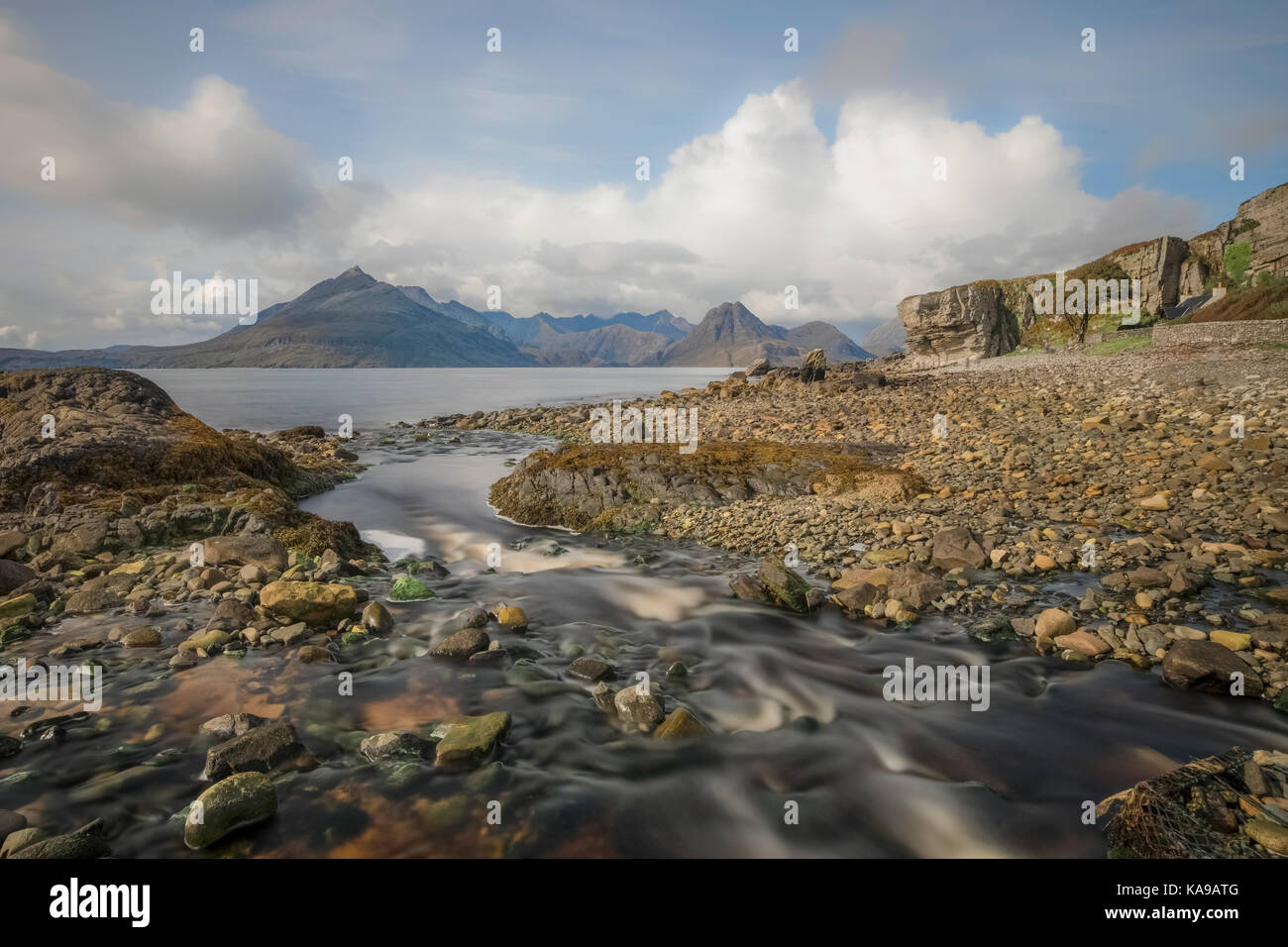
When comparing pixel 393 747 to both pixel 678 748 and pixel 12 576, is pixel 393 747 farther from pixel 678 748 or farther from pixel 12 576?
pixel 12 576

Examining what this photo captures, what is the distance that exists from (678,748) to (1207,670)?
284 inches

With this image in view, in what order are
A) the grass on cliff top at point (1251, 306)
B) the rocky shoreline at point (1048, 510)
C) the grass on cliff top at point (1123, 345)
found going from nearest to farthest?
the rocky shoreline at point (1048, 510) < the grass on cliff top at point (1251, 306) < the grass on cliff top at point (1123, 345)

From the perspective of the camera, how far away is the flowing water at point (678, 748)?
5.66 meters

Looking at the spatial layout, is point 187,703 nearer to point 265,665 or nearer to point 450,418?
point 265,665

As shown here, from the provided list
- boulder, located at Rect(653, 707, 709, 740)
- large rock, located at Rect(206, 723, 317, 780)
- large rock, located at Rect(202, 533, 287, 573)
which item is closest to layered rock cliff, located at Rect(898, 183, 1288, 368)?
boulder, located at Rect(653, 707, 709, 740)

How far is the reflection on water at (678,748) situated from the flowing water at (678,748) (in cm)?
3

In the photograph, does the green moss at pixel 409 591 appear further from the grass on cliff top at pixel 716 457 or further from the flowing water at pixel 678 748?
the grass on cliff top at pixel 716 457

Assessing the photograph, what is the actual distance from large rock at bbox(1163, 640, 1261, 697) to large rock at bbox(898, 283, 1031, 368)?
54.3 m

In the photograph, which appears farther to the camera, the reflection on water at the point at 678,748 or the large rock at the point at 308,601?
the large rock at the point at 308,601

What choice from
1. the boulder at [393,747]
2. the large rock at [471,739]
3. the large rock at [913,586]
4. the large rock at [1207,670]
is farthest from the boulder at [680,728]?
the large rock at [1207,670]

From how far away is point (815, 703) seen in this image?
330 inches

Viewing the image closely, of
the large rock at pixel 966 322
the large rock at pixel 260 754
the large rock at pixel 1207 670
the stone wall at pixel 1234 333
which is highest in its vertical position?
the large rock at pixel 966 322

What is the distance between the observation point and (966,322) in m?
54.3

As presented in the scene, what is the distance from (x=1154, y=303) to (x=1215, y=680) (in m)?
52.2
